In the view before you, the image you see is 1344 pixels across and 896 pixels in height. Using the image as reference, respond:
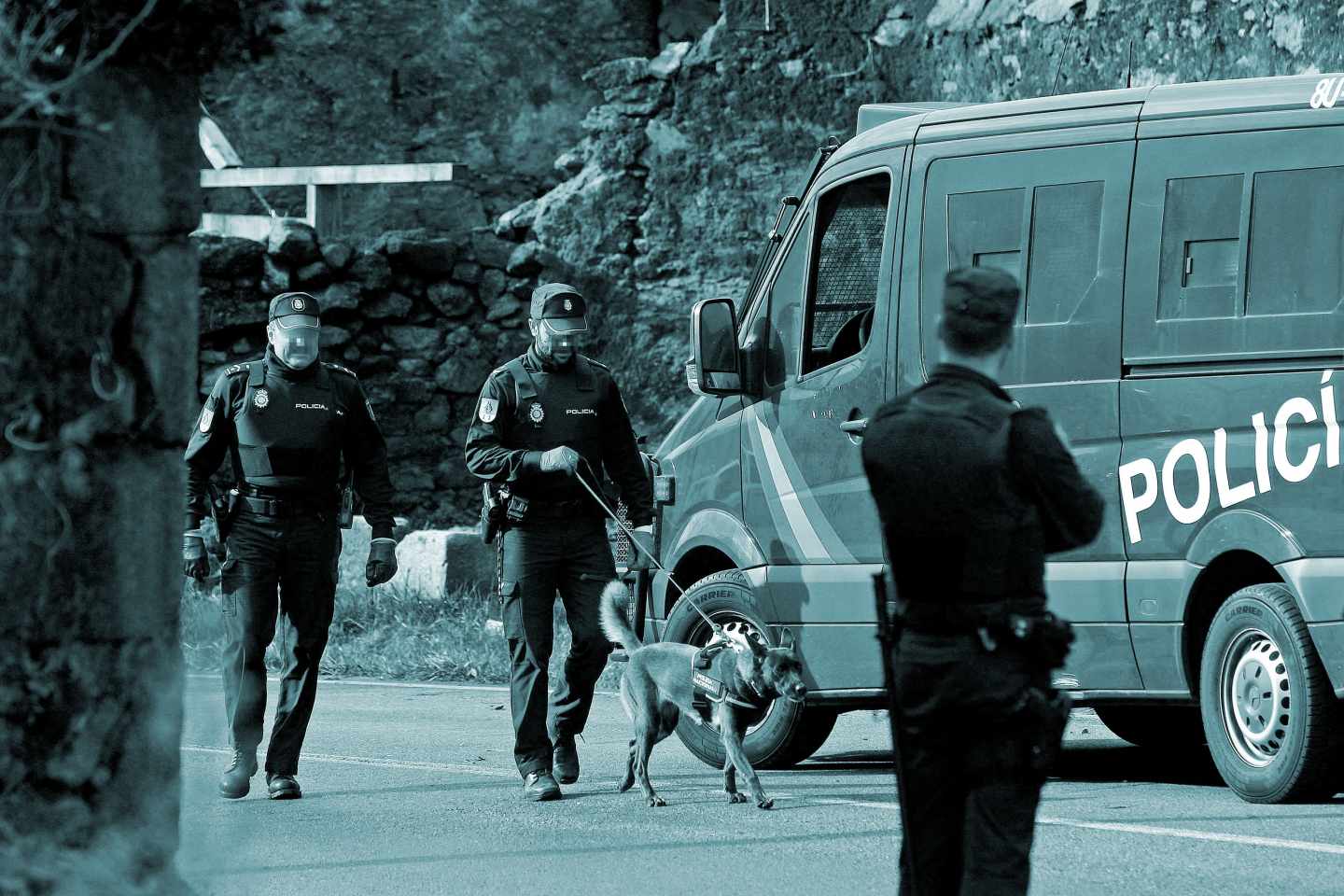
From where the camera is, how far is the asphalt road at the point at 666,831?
21.6ft

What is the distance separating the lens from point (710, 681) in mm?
8727

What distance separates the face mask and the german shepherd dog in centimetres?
100

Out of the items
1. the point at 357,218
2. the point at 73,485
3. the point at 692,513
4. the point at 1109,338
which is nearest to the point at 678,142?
the point at 357,218

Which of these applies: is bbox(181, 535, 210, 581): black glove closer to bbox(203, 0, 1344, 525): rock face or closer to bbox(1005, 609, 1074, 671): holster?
bbox(1005, 609, 1074, 671): holster

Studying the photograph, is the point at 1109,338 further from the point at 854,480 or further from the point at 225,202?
the point at 225,202

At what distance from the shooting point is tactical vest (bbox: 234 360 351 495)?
9.04 meters

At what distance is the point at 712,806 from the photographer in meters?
8.59

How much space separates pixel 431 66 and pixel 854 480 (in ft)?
46.0

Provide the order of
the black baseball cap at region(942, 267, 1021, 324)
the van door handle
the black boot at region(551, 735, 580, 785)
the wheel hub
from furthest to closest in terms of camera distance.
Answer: the black boot at region(551, 735, 580, 785) → the van door handle → the wheel hub → the black baseball cap at region(942, 267, 1021, 324)

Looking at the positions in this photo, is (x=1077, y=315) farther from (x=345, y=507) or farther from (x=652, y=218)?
Answer: (x=652, y=218)

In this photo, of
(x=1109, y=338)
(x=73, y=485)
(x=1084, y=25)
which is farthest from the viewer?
(x=1084, y=25)

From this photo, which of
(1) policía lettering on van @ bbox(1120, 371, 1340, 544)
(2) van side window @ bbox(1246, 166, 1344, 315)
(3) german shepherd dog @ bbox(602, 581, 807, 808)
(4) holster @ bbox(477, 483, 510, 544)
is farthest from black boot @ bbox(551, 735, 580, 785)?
(2) van side window @ bbox(1246, 166, 1344, 315)

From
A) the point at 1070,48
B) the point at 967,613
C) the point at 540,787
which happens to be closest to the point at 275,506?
the point at 540,787

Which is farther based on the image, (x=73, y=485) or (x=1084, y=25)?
(x=1084, y=25)
